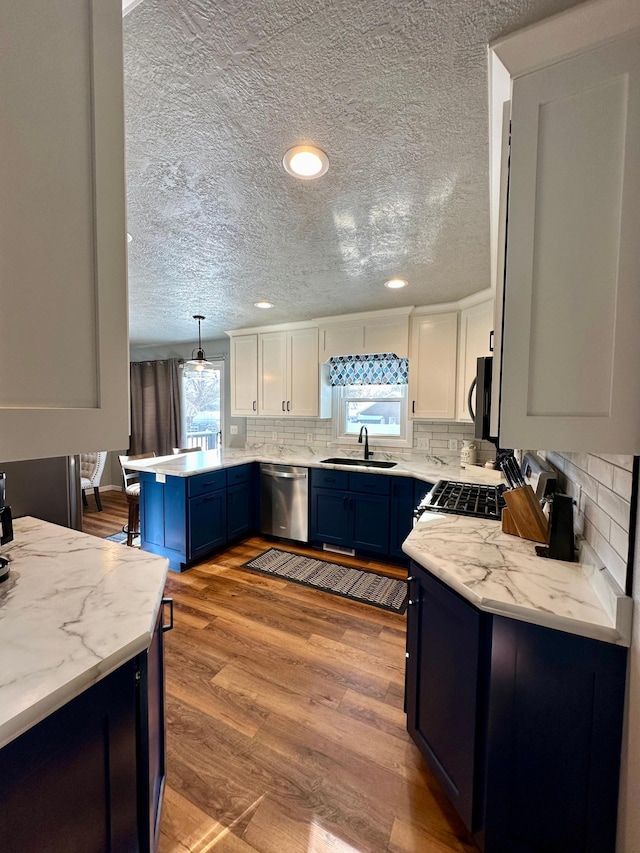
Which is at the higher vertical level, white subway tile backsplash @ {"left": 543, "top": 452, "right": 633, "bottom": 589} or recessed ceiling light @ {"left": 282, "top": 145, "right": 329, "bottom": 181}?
recessed ceiling light @ {"left": 282, "top": 145, "right": 329, "bottom": 181}

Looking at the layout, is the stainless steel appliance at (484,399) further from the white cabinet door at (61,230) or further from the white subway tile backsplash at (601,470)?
the white cabinet door at (61,230)

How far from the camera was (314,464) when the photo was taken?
343 centimetres

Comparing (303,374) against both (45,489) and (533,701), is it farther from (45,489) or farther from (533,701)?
(533,701)

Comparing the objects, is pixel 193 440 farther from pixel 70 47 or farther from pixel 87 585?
pixel 70 47

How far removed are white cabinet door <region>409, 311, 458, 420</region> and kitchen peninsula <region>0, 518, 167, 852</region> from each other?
8.94 feet

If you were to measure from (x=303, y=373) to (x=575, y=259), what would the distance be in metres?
3.11

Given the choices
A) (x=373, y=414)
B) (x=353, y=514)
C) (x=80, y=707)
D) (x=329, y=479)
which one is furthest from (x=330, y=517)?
(x=80, y=707)

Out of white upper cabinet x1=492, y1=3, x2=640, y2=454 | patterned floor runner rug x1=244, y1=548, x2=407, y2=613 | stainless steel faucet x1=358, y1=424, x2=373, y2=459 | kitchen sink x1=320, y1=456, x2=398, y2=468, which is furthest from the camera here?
stainless steel faucet x1=358, y1=424, x2=373, y2=459

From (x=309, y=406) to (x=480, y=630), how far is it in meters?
3.00

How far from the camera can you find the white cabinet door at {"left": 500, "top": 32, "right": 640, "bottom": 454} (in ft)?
2.66

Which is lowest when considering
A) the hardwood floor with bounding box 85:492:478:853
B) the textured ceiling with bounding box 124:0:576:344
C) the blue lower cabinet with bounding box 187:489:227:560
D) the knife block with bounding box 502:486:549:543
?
the hardwood floor with bounding box 85:492:478:853

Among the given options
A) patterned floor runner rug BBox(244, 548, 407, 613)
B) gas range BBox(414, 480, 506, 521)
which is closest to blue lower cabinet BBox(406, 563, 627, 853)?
gas range BBox(414, 480, 506, 521)

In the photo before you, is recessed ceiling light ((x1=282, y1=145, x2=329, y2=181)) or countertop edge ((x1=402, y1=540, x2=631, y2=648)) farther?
recessed ceiling light ((x1=282, y1=145, x2=329, y2=181))

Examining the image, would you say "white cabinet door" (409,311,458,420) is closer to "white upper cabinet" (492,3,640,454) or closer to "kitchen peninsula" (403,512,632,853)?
"kitchen peninsula" (403,512,632,853)
